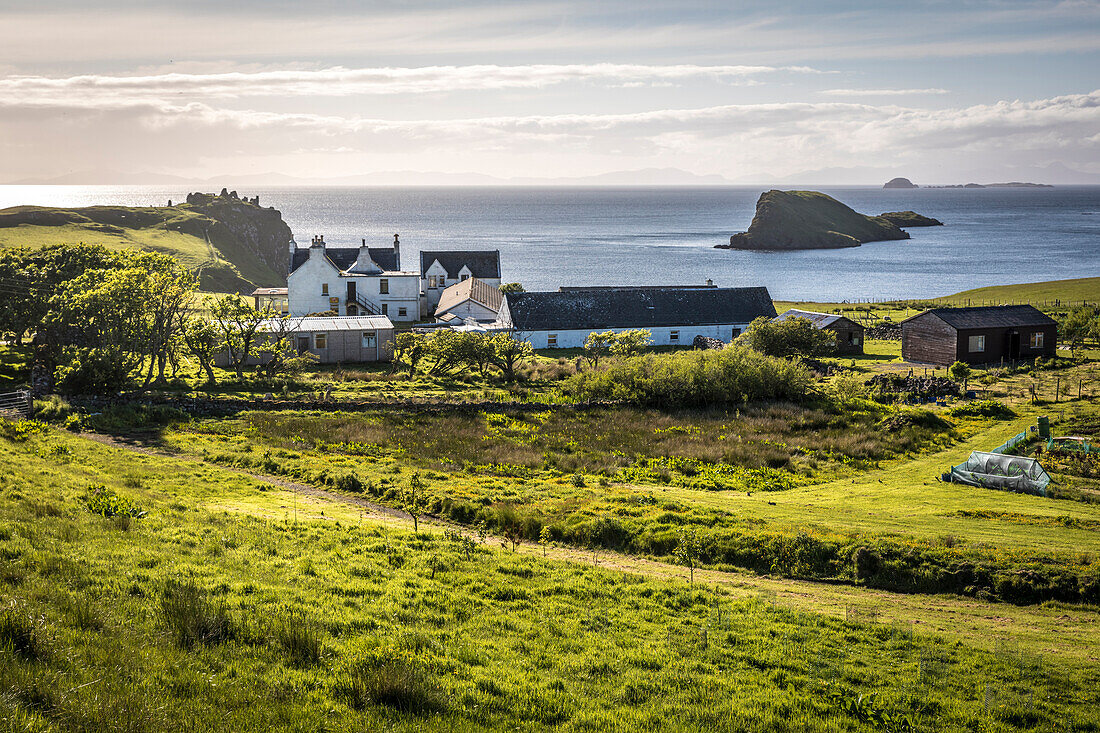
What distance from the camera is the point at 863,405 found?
42.2 metres

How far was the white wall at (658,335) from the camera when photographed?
6725 cm

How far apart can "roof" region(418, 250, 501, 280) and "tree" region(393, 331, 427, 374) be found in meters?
34.3

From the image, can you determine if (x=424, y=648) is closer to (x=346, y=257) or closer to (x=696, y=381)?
(x=696, y=381)

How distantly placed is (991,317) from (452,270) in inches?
2145

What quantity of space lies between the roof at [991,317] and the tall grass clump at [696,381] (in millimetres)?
19969

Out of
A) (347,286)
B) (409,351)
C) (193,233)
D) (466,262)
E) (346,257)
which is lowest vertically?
(409,351)

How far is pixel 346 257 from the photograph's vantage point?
8162 centimetres

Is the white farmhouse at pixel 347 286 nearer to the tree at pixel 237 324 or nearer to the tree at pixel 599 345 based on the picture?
the tree at pixel 237 324

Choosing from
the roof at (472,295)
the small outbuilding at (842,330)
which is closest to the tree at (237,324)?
the roof at (472,295)

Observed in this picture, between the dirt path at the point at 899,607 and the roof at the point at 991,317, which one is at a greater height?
the roof at the point at 991,317

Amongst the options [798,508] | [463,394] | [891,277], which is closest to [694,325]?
[463,394]

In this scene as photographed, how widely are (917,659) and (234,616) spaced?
459 inches

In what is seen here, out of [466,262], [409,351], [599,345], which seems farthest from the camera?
[466,262]

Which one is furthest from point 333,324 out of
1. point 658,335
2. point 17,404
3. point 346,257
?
point 658,335
